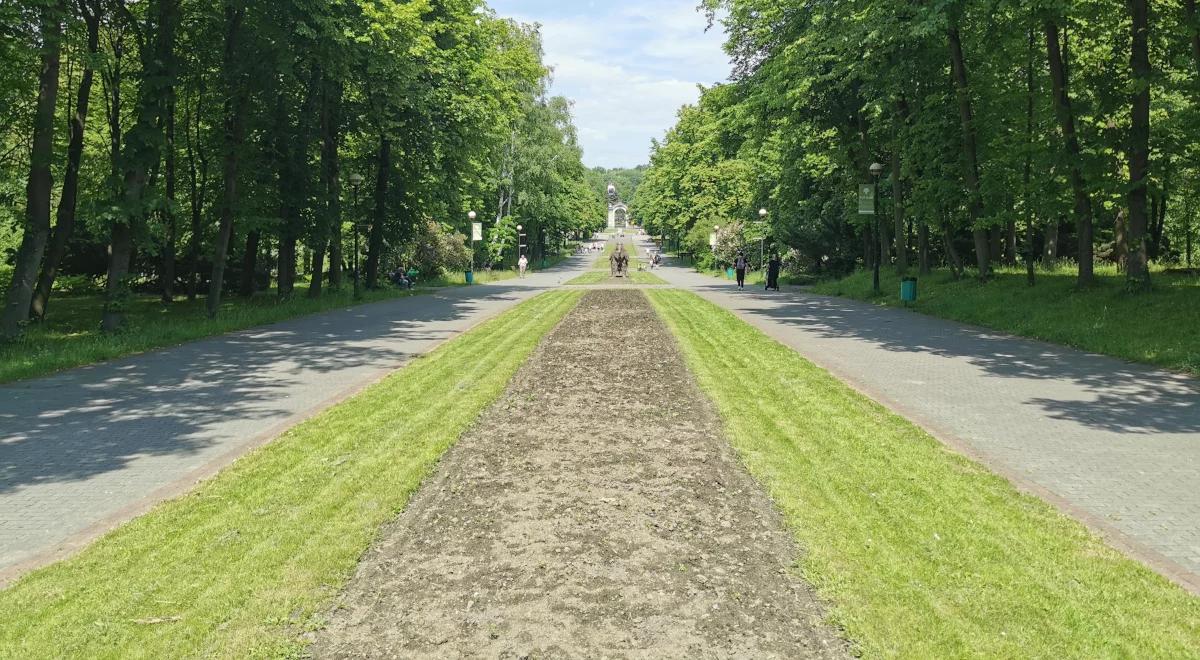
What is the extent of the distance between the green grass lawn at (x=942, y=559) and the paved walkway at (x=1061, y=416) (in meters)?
0.42

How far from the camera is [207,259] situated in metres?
32.9

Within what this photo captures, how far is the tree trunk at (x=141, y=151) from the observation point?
15250mm

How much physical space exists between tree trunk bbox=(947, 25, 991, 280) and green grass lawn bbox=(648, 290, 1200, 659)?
16615mm

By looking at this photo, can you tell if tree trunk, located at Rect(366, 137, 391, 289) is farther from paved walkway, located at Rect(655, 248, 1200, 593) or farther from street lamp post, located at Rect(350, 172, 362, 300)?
paved walkway, located at Rect(655, 248, 1200, 593)

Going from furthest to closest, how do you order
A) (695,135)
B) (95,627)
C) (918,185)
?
(695,135) → (918,185) → (95,627)

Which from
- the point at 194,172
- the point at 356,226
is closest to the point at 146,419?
the point at 194,172

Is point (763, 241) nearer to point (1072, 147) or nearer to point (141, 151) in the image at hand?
point (1072, 147)

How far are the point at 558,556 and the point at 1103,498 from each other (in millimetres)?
4145

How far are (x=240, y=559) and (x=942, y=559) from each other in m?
4.16

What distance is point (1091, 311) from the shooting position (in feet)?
52.4

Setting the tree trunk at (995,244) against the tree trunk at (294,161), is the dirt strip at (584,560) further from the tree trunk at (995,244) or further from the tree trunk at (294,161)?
the tree trunk at (995,244)

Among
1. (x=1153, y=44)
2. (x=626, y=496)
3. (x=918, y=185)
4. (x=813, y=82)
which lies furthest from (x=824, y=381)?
(x=813, y=82)

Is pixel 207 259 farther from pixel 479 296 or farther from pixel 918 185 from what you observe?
pixel 918 185

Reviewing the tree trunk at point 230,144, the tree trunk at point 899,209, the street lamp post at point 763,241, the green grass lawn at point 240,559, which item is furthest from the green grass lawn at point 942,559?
the street lamp post at point 763,241
